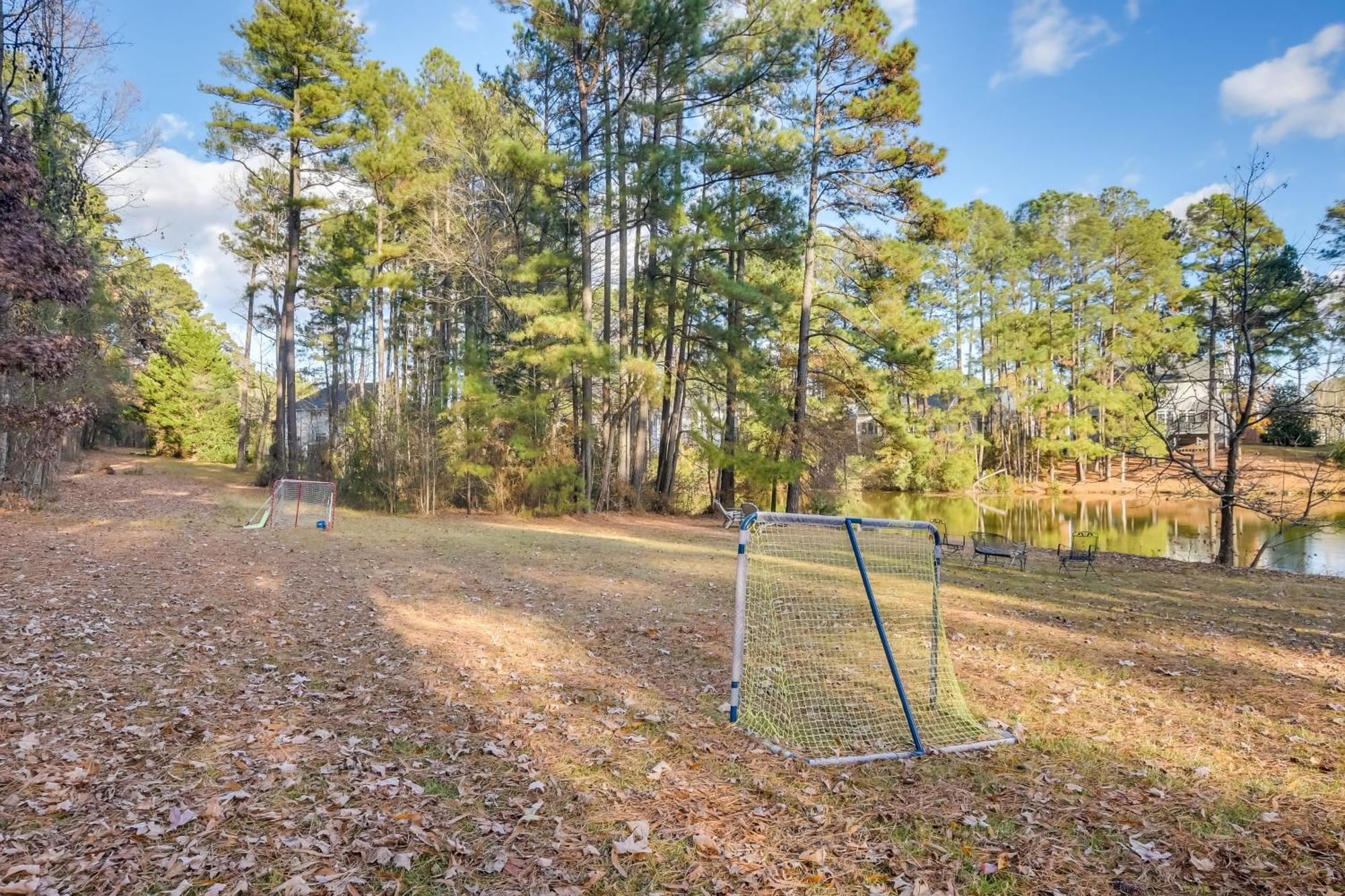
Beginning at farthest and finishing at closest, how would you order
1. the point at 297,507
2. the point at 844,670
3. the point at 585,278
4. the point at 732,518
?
the point at 732,518, the point at 585,278, the point at 297,507, the point at 844,670

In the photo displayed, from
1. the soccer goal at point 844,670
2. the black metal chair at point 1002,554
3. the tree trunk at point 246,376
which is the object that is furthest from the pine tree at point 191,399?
the black metal chair at point 1002,554

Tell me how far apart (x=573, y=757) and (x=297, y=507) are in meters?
13.8

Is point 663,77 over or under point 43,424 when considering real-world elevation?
over

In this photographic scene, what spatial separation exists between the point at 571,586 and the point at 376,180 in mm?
17651

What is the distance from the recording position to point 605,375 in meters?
17.9

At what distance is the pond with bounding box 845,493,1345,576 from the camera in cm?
1691

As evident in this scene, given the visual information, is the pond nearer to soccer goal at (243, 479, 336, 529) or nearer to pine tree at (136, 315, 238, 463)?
soccer goal at (243, 479, 336, 529)

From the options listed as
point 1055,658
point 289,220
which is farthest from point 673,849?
point 289,220

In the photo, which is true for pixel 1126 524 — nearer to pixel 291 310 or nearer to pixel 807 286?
pixel 807 286

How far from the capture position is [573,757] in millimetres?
4164

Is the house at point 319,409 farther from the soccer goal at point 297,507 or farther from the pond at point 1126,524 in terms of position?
the pond at point 1126,524

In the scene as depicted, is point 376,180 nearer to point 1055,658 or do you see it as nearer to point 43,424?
point 43,424

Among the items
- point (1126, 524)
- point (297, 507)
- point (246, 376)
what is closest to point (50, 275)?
point (297, 507)

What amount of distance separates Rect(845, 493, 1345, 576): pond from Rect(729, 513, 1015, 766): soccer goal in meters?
9.59
